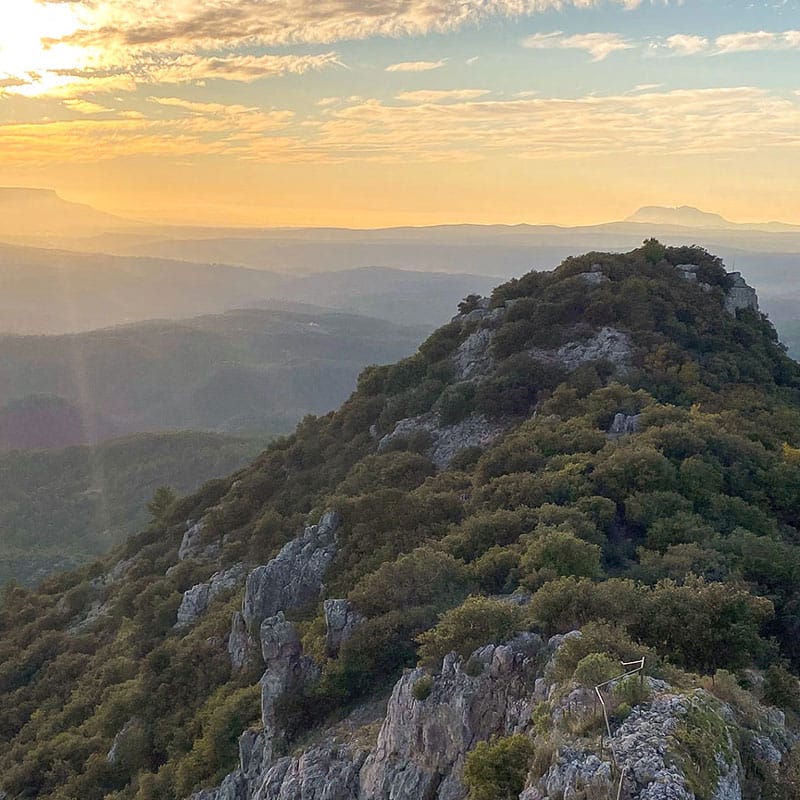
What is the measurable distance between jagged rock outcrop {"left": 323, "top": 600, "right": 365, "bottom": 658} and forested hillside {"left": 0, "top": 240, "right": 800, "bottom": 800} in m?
0.08

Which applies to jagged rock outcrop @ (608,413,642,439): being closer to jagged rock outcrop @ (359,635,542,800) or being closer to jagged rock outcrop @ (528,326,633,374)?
jagged rock outcrop @ (528,326,633,374)

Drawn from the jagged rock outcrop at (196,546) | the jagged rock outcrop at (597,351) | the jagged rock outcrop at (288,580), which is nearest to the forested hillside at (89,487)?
the jagged rock outcrop at (196,546)

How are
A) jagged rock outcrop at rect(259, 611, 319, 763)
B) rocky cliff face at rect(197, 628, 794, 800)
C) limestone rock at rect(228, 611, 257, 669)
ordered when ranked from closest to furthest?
1. rocky cliff face at rect(197, 628, 794, 800)
2. jagged rock outcrop at rect(259, 611, 319, 763)
3. limestone rock at rect(228, 611, 257, 669)

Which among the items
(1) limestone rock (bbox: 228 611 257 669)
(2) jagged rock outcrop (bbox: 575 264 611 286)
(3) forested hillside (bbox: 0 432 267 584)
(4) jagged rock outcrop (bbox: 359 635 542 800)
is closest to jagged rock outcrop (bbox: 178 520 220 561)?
(1) limestone rock (bbox: 228 611 257 669)

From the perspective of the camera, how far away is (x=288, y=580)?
3033 cm

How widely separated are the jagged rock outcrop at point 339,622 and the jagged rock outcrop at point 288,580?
5830 mm

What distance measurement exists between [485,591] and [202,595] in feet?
74.4

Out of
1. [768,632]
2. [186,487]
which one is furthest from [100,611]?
[186,487]

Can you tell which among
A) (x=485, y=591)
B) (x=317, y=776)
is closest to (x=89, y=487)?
(x=485, y=591)

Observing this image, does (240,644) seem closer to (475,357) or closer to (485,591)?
(485,591)

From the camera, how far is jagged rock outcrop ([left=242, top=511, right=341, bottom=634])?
97.2 feet

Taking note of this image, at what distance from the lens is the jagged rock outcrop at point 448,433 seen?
41.9 meters

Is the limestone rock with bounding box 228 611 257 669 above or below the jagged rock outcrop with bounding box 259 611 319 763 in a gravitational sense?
below

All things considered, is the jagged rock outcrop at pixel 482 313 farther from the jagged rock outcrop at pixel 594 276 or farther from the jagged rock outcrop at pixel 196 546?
the jagged rock outcrop at pixel 196 546
